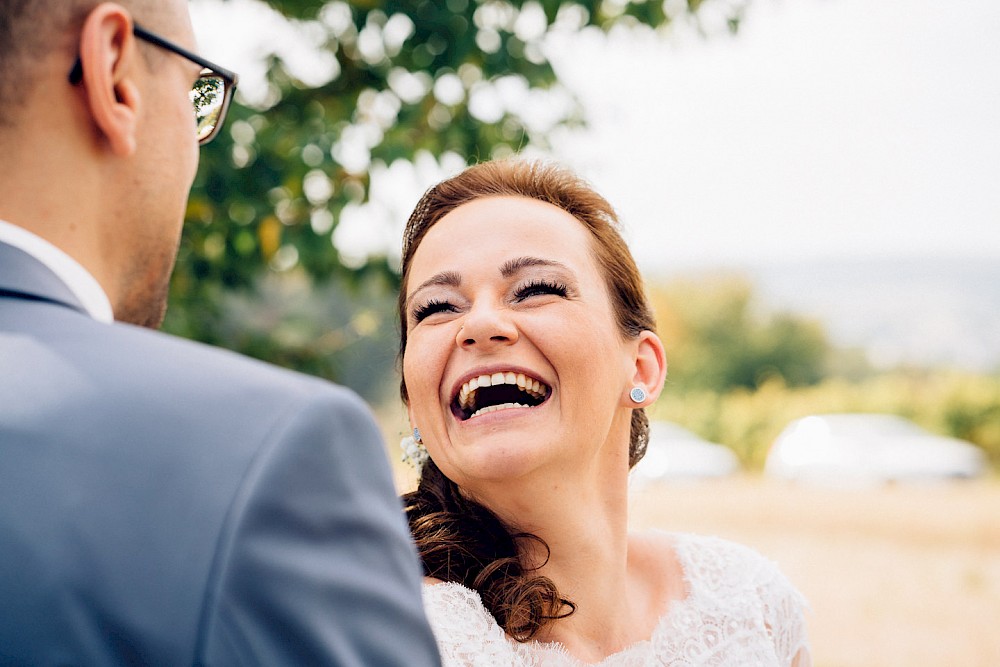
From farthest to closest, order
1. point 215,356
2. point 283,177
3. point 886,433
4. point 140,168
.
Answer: point 886,433 < point 283,177 < point 140,168 < point 215,356

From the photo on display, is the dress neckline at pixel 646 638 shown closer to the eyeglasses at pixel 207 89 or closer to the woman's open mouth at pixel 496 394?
the woman's open mouth at pixel 496 394


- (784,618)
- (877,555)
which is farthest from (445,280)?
(877,555)

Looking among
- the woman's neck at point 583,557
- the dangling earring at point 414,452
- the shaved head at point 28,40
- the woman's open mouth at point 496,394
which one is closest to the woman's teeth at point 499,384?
the woman's open mouth at point 496,394

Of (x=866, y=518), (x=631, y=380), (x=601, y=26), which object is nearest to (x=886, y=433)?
(x=866, y=518)

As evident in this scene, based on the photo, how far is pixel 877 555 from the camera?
40.9 ft

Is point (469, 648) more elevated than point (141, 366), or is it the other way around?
point (141, 366)

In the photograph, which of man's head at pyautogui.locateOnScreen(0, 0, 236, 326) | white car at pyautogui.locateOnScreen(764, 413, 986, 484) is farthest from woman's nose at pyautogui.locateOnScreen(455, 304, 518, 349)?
white car at pyautogui.locateOnScreen(764, 413, 986, 484)

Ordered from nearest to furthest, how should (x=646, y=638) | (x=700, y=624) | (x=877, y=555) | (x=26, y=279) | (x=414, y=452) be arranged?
(x=26, y=279)
(x=646, y=638)
(x=700, y=624)
(x=414, y=452)
(x=877, y=555)

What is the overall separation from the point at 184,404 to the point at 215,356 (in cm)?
10

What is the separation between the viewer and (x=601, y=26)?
493cm

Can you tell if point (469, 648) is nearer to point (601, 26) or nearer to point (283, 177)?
point (283, 177)

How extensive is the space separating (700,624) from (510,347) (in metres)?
1.03

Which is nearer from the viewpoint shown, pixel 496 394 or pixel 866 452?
pixel 496 394

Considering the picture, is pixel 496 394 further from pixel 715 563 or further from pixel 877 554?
pixel 877 554
